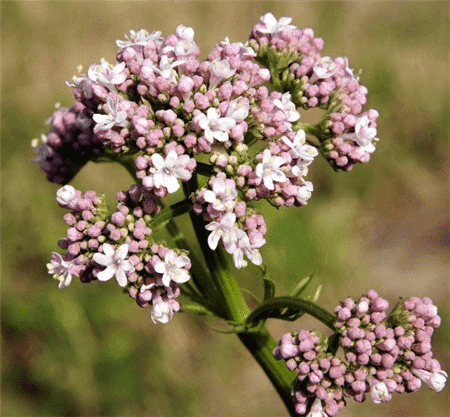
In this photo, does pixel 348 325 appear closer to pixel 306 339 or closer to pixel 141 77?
pixel 306 339

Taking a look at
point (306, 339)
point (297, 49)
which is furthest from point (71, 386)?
point (297, 49)

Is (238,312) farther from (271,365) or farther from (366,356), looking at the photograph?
(366,356)

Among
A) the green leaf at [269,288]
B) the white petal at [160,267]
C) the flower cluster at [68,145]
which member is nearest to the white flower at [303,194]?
the green leaf at [269,288]

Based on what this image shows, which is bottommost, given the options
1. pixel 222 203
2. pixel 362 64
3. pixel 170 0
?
pixel 222 203

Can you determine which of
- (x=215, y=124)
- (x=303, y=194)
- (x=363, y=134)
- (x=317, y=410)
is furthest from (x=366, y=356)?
(x=215, y=124)

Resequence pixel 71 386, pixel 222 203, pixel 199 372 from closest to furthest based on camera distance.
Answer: pixel 222 203 → pixel 71 386 → pixel 199 372
